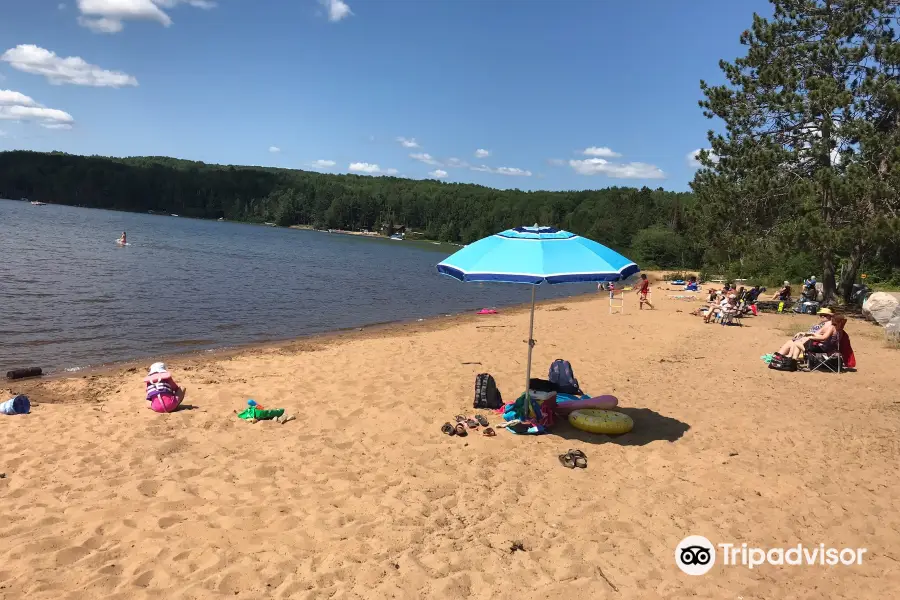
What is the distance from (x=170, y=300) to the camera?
21.4 metres

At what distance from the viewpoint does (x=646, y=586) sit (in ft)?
13.3

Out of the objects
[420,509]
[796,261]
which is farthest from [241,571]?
[796,261]

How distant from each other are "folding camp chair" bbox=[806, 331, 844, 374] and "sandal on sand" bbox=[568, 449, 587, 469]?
6.85 m

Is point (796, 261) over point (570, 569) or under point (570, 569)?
over

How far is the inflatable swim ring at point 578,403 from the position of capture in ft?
24.8

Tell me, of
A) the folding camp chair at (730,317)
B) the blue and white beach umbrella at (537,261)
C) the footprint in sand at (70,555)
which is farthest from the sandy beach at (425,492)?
the folding camp chair at (730,317)

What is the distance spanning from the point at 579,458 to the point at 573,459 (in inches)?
2.7

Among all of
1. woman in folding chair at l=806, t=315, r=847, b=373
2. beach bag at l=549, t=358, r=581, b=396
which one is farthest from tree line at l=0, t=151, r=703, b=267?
beach bag at l=549, t=358, r=581, b=396

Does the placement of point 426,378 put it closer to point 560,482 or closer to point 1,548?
point 560,482

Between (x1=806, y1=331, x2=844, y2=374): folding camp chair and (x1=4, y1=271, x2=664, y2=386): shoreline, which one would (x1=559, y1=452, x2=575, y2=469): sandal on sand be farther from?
(x1=4, y1=271, x2=664, y2=386): shoreline

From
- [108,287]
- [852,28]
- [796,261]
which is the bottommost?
[108,287]

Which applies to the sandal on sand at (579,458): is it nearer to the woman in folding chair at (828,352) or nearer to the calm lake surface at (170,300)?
the woman in folding chair at (828,352)

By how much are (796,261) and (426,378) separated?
88.4ft

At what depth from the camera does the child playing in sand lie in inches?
307
